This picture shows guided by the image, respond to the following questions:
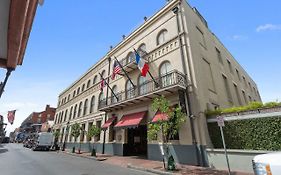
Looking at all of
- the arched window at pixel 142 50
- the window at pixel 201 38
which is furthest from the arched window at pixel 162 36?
the window at pixel 201 38

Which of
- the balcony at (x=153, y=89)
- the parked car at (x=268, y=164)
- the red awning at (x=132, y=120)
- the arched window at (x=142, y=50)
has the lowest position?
the parked car at (x=268, y=164)

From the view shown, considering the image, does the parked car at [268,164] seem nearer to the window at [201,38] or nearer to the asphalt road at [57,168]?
the asphalt road at [57,168]

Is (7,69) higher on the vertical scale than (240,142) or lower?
higher

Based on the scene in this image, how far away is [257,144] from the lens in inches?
400

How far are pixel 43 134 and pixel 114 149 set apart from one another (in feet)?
50.9

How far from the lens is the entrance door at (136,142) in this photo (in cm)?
1845

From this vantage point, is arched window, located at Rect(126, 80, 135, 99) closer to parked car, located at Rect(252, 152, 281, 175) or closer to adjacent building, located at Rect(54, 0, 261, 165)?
adjacent building, located at Rect(54, 0, 261, 165)

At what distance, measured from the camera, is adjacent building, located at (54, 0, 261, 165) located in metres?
12.8

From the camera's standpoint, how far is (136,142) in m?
19.2

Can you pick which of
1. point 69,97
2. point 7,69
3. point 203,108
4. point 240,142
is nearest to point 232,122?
point 240,142

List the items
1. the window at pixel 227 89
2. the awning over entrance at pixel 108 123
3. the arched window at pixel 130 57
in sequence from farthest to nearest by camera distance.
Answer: the arched window at pixel 130 57
the awning over entrance at pixel 108 123
the window at pixel 227 89

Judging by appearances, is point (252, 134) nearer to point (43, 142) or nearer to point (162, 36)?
point (162, 36)

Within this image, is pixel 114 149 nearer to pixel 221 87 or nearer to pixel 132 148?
pixel 132 148

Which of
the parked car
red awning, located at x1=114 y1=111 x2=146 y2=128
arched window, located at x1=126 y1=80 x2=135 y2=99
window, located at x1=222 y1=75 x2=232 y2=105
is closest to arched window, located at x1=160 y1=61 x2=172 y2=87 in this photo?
red awning, located at x1=114 y1=111 x2=146 y2=128
